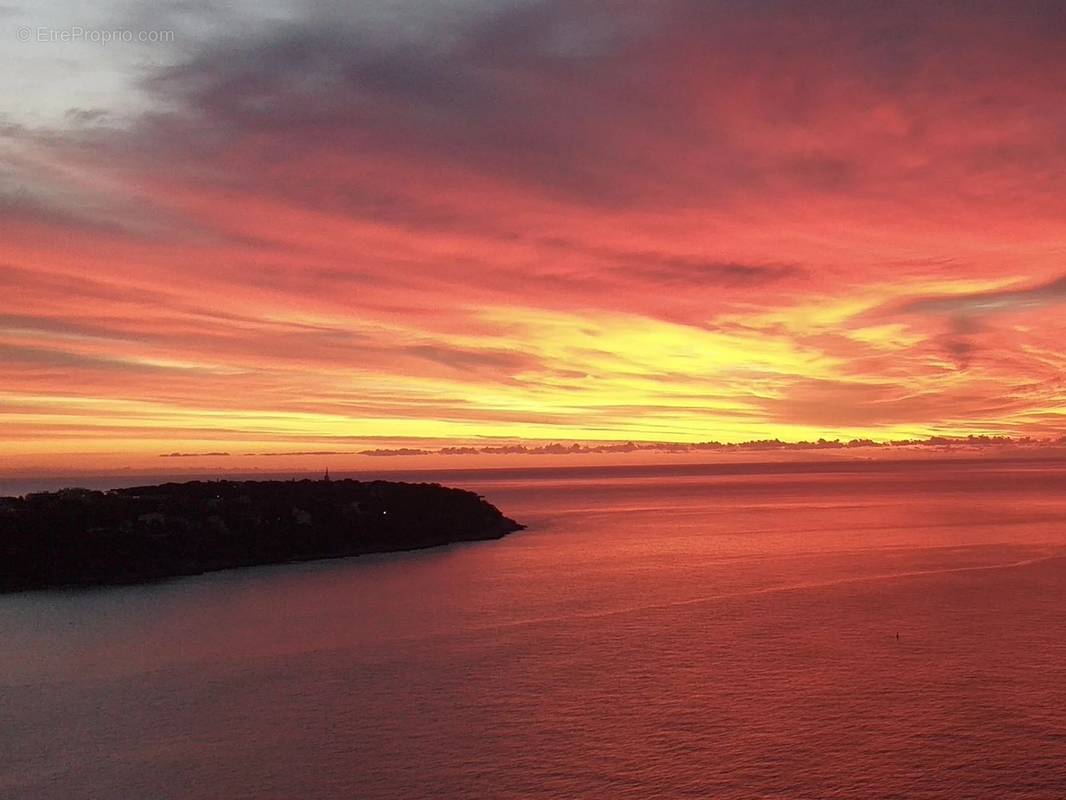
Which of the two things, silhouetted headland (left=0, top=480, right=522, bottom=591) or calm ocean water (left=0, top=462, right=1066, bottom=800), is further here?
silhouetted headland (left=0, top=480, right=522, bottom=591)

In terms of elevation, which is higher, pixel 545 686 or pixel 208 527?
pixel 208 527

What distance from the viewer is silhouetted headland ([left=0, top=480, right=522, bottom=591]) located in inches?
3204

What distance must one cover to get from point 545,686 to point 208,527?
63.6 m

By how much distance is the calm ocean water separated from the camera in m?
31.1

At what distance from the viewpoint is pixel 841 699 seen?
39.6 m

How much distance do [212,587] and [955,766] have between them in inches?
2529

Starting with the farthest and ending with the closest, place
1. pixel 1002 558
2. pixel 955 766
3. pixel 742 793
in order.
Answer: pixel 1002 558, pixel 955 766, pixel 742 793

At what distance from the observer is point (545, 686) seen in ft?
139

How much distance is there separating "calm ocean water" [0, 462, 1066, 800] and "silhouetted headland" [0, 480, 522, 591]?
699 centimetres

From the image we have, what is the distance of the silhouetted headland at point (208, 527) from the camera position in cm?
8138

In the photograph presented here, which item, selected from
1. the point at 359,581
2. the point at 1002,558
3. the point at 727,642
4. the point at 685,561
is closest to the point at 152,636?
the point at 359,581

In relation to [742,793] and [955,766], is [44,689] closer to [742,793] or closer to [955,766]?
[742,793]

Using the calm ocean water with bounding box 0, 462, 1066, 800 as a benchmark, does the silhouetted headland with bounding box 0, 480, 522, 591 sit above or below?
above

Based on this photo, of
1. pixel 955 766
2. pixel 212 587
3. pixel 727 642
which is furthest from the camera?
pixel 212 587
